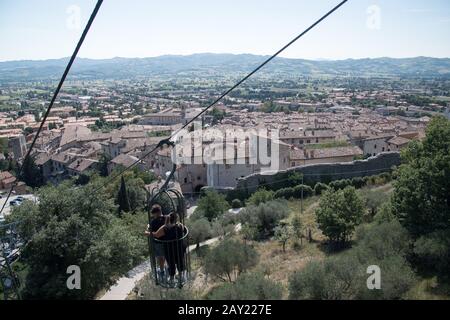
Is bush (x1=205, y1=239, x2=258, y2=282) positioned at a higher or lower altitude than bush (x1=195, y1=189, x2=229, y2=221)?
higher

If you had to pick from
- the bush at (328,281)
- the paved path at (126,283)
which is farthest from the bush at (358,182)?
the bush at (328,281)

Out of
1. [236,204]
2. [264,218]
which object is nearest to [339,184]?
[236,204]

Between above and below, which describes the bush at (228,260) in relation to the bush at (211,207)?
above

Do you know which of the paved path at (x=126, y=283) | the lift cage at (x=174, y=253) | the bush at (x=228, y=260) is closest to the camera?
the lift cage at (x=174, y=253)

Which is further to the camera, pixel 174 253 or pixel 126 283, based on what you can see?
pixel 126 283

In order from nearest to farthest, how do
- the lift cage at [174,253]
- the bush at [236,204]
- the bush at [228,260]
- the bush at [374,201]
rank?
the lift cage at [174,253] < the bush at [228,260] < the bush at [374,201] < the bush at [236,204]

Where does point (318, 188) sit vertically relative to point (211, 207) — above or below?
above

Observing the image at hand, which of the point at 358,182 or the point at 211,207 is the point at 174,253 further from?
the point at 358,182

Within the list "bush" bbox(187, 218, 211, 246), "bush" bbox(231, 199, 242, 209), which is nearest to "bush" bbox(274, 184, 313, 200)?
"bush" bbox(231, 199, 242, 209)

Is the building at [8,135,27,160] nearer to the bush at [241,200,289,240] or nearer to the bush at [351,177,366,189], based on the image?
the bush at [241,200,289,240]

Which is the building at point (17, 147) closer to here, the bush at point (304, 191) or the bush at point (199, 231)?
the bush at point (304, 191)

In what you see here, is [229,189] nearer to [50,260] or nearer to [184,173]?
[184,173]
